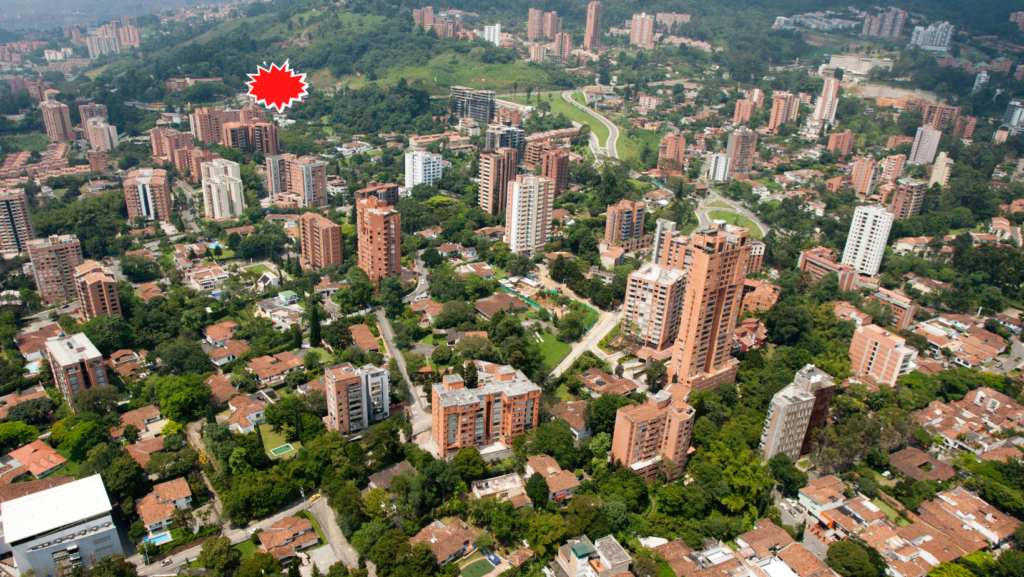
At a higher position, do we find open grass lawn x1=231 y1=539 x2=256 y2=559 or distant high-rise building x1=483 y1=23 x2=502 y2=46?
distant high-rise building x1=483 y1=23 x2=502 y2=46

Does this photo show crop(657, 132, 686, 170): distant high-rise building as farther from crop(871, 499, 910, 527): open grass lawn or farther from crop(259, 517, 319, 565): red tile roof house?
crop(259, 517, 319, 565): red tile roof house

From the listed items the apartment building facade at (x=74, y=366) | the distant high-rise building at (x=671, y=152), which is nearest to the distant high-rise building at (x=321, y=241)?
the apartment building facade at (x=74, y=366)

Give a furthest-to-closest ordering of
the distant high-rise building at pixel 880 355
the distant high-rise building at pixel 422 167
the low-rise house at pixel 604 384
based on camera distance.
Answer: the distant high-rise building at pixel 422 167 < the distant high-rise building at pixel 880 355 < the low-rise house at pixel 604 384

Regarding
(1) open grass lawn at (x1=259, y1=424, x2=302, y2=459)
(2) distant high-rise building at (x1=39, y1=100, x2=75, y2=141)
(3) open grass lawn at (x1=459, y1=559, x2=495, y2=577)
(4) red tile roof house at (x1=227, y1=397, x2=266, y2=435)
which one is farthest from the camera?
(2) distant high-rise building at (x1=39, y1=100, x2=75, y2=141)

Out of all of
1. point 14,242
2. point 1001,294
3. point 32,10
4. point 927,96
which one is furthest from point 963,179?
point 32,10

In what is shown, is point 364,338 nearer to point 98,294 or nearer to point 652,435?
point 98,294

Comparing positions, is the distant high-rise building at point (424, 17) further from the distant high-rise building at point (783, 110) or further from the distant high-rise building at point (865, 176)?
the distant high-rise building at point (865, 176)

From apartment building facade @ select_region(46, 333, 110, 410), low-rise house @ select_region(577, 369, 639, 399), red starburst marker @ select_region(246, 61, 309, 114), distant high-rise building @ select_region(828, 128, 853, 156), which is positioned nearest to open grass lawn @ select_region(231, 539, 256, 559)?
apartment building facade @ select_region(46, 333, 110, 410)

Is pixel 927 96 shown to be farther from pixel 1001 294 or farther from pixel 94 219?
pixel 94 219
